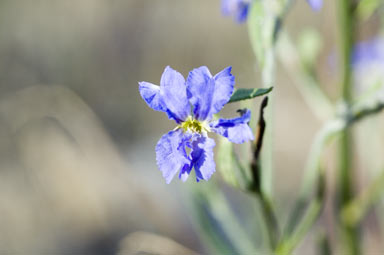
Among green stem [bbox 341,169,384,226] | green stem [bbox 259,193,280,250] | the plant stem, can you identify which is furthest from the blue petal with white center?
green stem [bbox 341,169,384,226]

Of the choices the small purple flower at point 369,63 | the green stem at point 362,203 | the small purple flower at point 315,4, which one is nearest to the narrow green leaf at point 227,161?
the small purple flower at point 315,4

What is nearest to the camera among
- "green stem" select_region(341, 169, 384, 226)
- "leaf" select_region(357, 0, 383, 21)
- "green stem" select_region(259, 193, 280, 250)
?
"green stem" select_region(259, 193, 280, 250)

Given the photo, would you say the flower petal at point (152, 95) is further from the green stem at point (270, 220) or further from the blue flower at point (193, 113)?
the green stem at point (270, 220)

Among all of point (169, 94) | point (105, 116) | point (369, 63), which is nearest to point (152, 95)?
point (169, 94)

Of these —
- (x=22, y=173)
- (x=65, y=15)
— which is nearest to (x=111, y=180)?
(x=22, y=173)

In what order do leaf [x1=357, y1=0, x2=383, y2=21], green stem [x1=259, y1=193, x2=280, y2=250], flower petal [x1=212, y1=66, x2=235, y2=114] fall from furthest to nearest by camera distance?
leaf [x1=357, y1=0, x2=383, y2=21] < green stem [x1=259, y1=193, x2=280, y2=250] < flower petal [x1=212, y1=66, x2=235, y2=114]

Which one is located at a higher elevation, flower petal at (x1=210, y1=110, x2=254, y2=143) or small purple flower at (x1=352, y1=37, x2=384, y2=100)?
small purple flower at (x1=352, y1=37, x2=384, y2=100)

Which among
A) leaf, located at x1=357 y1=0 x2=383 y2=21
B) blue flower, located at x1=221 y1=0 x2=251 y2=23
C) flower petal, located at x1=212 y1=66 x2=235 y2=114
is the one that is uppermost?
blue flower, located at x1=221 y1=0 x2=251 y2=23

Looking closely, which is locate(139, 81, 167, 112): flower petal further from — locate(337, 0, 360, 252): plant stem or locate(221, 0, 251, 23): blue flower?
locate(337, 0, 360, 252): plant stem
